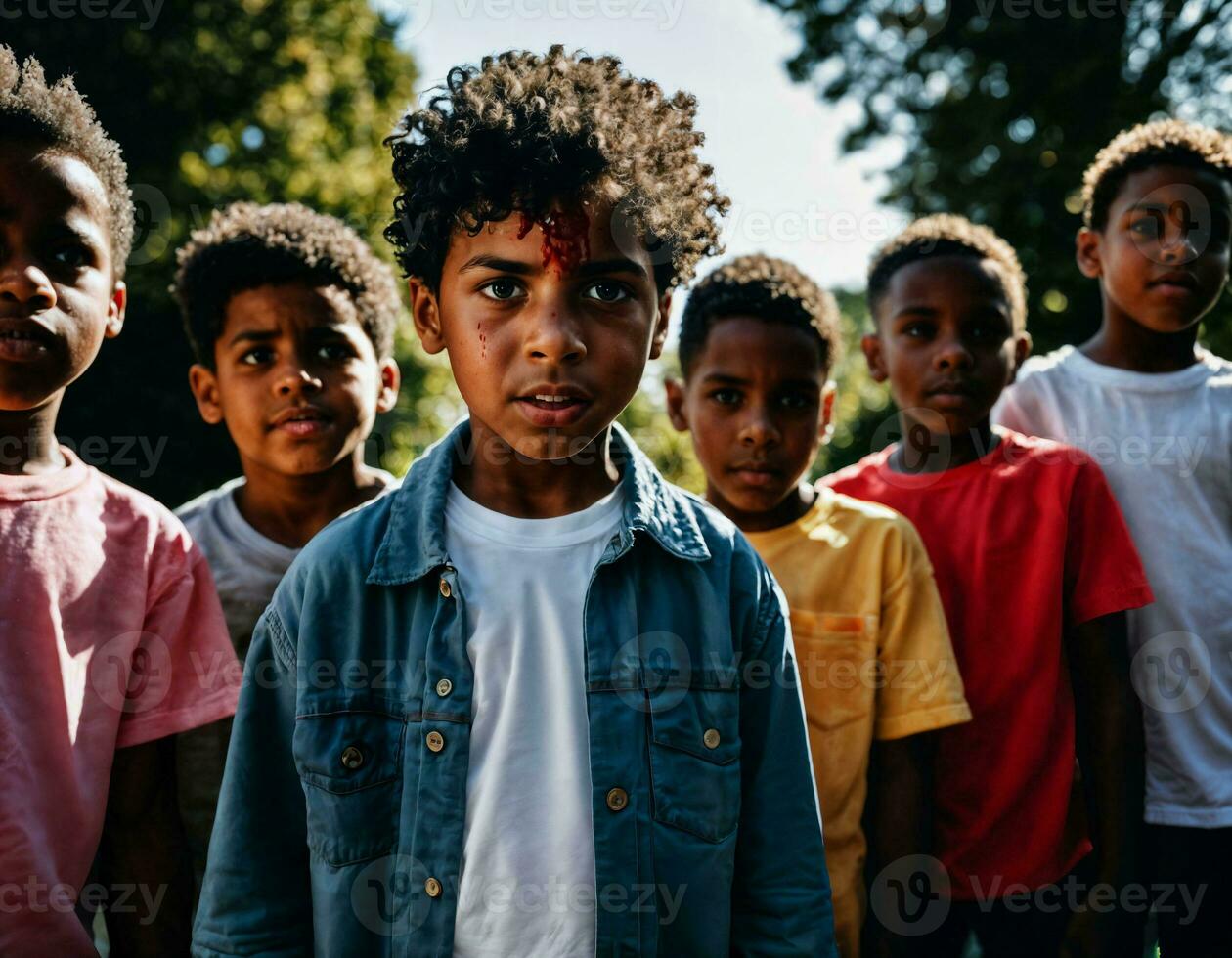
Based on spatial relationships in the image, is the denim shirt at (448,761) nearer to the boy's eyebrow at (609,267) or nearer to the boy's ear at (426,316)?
the boy's ear at (426,316)

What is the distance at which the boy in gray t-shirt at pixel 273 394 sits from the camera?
294 cm

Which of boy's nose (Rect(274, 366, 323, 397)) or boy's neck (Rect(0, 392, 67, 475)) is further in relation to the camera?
boy's nose (Rect(274, 366, 323, 397))

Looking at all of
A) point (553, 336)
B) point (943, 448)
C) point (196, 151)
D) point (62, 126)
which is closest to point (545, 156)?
point (553, 336)

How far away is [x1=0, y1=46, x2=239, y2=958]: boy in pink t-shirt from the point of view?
2127mm

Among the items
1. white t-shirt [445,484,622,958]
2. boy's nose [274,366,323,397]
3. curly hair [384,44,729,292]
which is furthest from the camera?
boy's nose [274,366,323,397]

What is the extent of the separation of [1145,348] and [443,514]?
2493mm

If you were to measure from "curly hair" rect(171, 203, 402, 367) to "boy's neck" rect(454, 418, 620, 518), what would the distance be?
1319mm

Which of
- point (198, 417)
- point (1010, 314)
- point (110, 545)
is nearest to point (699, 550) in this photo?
point (110, 545)

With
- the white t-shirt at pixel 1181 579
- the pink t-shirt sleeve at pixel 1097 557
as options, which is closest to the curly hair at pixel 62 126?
the pink t-shirt sleeve at pixel 1097 557

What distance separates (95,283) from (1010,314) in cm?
262

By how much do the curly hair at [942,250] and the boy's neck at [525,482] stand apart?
171 centimetres

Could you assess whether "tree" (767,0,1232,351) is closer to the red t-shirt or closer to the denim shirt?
the red t-shirt

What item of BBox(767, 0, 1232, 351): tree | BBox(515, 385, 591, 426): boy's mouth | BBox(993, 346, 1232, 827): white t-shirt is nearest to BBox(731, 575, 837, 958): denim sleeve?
BBox(515, 385, 591, 426): boy's mouth

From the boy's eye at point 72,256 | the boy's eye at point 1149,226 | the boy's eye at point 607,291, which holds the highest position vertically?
the boy's eye at point 1149,226
